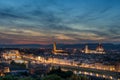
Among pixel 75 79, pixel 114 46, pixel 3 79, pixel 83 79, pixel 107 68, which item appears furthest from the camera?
pixel 114 46

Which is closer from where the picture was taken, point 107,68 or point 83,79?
point 83,79

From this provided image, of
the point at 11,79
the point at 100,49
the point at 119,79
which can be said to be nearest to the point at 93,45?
the point at 100,49

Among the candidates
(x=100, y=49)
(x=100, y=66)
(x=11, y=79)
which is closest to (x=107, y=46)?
(x=100, y=49)

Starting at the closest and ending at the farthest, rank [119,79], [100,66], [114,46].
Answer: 1. [119,79]
2. [100,66]
3. [114,46]

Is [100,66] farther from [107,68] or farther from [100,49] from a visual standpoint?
[100,49]

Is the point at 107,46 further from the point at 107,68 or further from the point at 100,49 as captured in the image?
the point at 107,68

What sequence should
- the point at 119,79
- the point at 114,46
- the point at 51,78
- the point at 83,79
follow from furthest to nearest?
the point at 114,46 → the point at 119,79 → the point at 83,79 → the point at 51,78

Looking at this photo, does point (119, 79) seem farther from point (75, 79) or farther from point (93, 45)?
point (93, 45)

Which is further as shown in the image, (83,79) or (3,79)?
(83,79)

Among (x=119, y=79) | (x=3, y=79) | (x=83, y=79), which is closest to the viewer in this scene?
(x=3, y=79)
